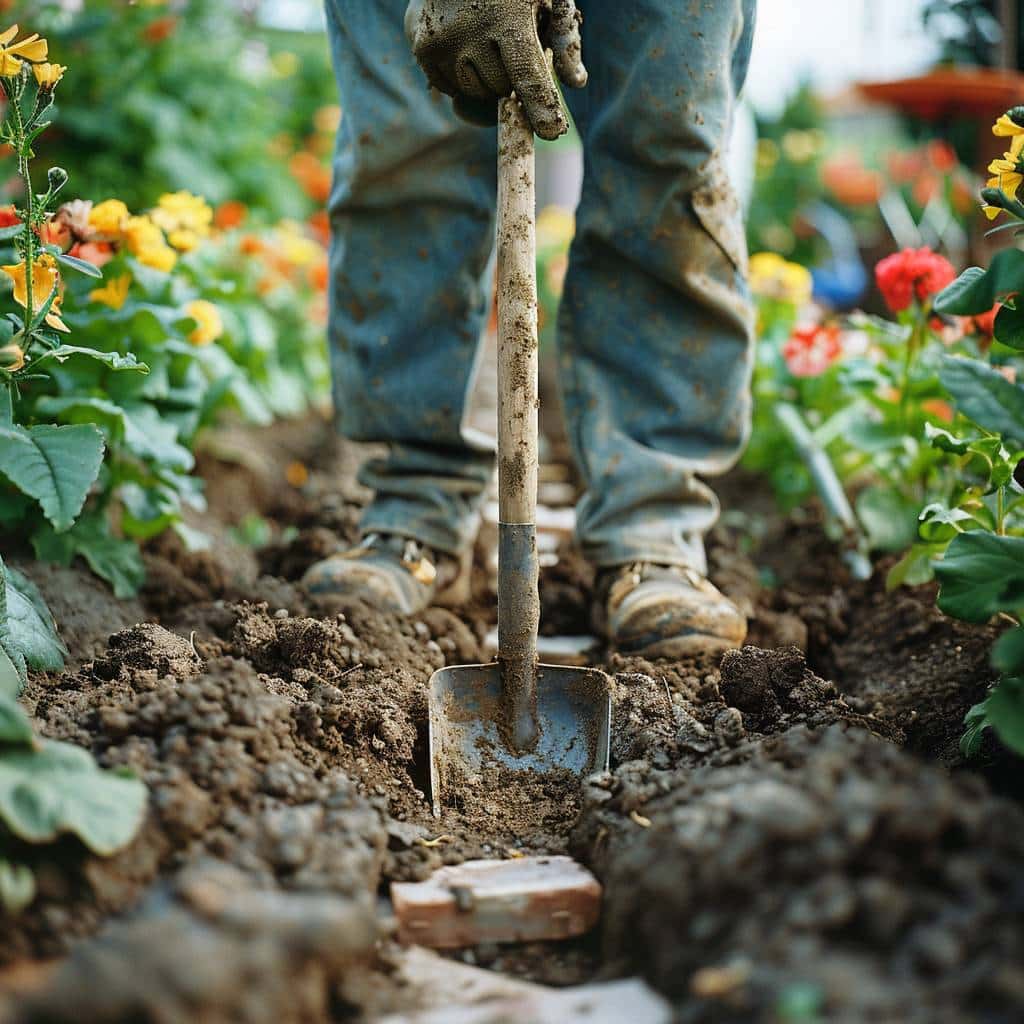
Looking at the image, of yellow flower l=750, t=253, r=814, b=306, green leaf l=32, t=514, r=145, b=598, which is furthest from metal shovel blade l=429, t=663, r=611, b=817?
yellow flower l=750, t=253, r=814, b=306

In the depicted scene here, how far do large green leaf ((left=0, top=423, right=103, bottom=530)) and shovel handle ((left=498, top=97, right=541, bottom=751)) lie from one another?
67cm

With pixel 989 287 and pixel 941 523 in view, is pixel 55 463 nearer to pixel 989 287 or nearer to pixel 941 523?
pixel 989 287

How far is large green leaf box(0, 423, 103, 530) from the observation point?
173cm

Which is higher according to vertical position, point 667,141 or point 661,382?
point 667,141

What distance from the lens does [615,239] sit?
7.57ft

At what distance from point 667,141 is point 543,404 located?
2854 mm

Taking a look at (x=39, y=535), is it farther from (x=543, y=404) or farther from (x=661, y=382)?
(x=543, y=404)

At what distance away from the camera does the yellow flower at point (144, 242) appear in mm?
2506

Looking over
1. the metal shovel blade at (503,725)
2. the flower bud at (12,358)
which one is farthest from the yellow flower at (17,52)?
the metal shovel blade at (503,725)

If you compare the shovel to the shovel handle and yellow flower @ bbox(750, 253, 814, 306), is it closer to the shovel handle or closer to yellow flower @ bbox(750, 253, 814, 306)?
the shovel handle

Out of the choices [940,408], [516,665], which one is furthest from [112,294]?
[940,408]

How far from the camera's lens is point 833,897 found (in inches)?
42.0

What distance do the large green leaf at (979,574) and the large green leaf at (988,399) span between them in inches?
5.9

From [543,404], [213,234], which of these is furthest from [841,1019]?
[543,404]
